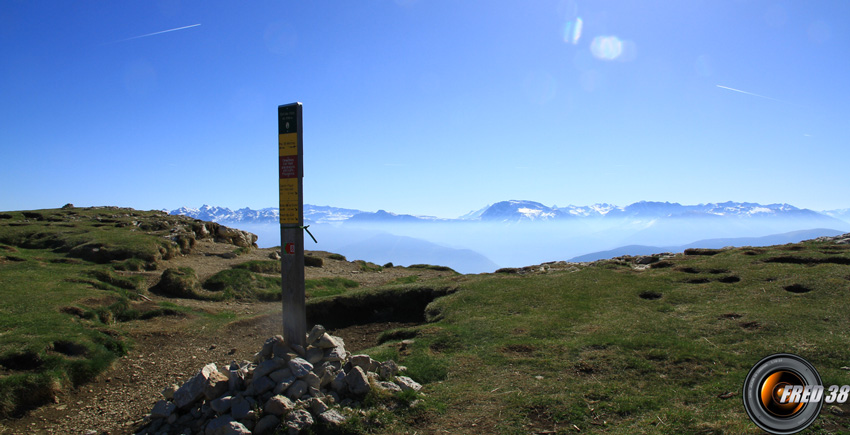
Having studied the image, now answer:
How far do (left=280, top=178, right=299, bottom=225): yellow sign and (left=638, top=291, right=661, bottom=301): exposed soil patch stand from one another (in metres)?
15.8

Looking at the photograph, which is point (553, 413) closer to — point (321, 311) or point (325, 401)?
point (325, 401)

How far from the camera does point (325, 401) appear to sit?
9.09 m

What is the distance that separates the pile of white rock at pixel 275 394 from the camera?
8.48 m

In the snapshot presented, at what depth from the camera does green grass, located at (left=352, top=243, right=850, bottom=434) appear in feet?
27.6

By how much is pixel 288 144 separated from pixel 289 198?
1.41 m

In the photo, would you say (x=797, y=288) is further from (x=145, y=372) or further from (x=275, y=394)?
(x=145, y=372)

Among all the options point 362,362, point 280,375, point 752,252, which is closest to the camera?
point 280,375

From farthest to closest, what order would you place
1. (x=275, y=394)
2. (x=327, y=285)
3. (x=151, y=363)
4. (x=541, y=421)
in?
1. (x=327, y=285)
2. (x=151, y=363)
3. (x=275, y=394)
4. (x=541, y=421)

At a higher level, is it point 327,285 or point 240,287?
point 240,287

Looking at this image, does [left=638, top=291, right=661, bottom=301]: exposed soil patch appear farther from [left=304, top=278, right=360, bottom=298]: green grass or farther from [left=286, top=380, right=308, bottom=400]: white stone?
[left=304, top=278, right=360, bottom=298]: green grass

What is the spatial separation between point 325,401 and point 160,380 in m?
8.17

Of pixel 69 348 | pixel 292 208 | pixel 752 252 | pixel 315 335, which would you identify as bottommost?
pixel 69 348

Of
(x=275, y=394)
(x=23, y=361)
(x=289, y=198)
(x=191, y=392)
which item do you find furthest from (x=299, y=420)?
(x=23, y=361)

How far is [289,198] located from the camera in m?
10.8
